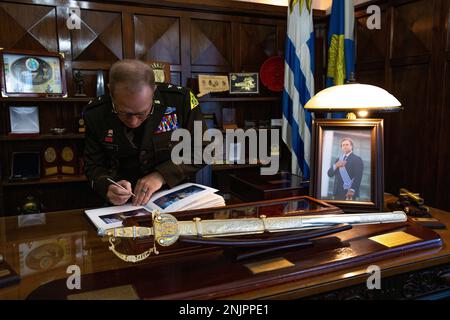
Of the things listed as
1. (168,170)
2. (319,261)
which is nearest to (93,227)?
(168,170)

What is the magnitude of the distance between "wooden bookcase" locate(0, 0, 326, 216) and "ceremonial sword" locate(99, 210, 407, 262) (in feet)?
7.67

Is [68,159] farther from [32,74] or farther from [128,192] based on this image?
[128,192]

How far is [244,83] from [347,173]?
236cm

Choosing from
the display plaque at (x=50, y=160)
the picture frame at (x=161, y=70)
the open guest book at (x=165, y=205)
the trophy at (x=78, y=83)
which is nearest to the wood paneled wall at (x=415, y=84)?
the picture frame at (x=161, y=70)

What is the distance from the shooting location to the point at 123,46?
3299mm

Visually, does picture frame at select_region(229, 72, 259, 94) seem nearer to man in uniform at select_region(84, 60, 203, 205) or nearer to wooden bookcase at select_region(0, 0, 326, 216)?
wooden bookcase at select_region(0, 0, 326, 216)

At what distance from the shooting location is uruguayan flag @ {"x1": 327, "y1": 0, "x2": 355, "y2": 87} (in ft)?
10.2

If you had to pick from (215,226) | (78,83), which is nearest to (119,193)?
(215,226)

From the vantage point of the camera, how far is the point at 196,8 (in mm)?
3434

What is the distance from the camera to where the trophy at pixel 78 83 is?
3098 mm

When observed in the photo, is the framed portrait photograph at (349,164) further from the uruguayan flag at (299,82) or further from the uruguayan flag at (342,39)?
the uruguayan flag at (299,82)

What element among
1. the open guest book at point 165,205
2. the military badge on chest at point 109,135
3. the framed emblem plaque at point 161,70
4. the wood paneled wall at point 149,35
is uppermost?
the wood paneled wall at point 149,35

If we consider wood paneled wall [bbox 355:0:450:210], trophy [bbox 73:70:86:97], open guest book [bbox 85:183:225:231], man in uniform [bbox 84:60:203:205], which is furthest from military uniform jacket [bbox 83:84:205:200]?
wood paneled wall [bbox 355:0:450:210]

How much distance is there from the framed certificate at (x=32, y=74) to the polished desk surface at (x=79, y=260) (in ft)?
6.19
